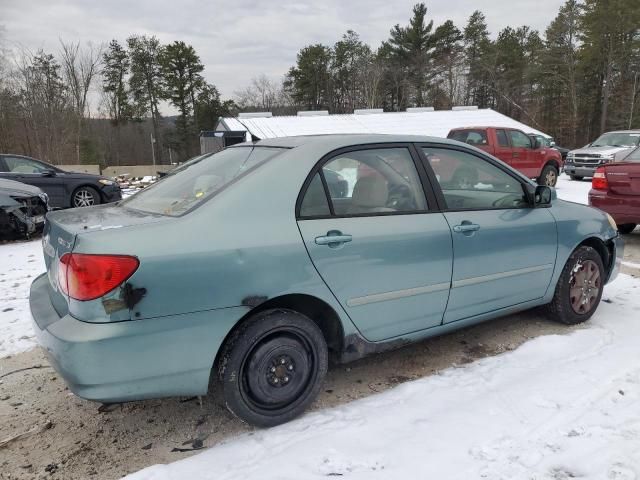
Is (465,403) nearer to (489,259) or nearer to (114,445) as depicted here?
(489,259)

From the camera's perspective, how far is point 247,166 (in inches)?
110

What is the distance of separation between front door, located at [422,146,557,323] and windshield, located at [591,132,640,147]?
15205 millimetres

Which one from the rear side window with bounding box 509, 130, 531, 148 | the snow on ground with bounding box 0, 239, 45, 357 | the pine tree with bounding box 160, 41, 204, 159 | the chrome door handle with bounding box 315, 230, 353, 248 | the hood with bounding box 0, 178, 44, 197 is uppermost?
the pine tree with bounding box 160, 41, 204, 159

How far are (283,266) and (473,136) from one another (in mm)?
11986

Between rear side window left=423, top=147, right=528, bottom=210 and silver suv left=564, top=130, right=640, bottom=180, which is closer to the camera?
rear side window left=423, top=147, right=528, bottom=210

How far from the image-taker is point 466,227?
315cm

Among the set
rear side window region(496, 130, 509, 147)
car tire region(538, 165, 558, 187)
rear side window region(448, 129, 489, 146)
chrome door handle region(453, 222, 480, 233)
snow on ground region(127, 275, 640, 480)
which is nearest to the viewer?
snow on ground region(127, 275, 640, 480)

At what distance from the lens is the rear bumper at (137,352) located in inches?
82.4

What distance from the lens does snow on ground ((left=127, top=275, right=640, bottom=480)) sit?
7.33 feet

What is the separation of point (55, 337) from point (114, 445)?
749 millimetres

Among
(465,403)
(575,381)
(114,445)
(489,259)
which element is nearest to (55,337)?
(114,445)

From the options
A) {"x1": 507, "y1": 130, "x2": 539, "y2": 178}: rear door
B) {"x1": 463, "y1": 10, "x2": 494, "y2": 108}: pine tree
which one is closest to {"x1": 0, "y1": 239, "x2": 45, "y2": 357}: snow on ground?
{"x1": 507, "y1": 130, "x2": 539, "y2": 178}: rear door

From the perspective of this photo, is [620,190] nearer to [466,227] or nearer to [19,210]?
[466,227]

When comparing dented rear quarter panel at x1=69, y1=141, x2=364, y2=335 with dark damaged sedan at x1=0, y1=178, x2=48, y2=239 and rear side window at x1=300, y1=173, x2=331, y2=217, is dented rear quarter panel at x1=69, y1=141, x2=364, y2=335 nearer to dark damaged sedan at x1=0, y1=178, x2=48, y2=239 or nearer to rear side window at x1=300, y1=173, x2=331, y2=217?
rear side window at x1=300, y1=173, x2=331, y2=217
